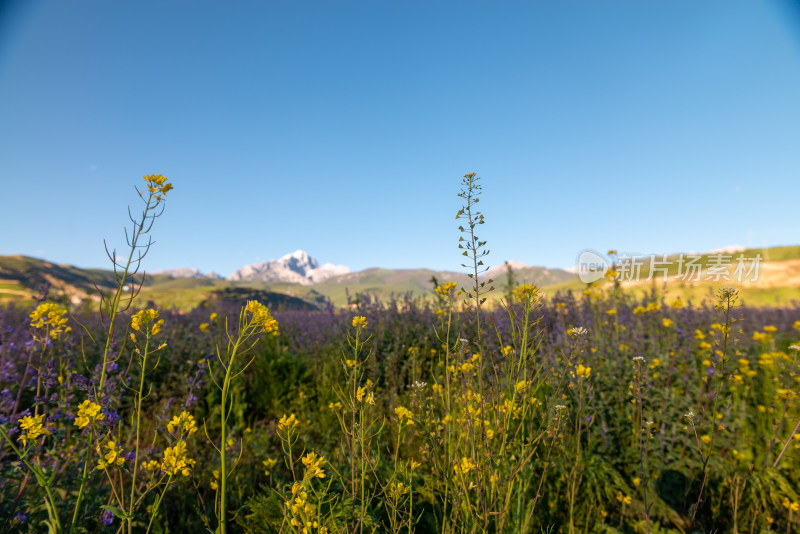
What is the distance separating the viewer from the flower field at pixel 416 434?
1596 millimetres

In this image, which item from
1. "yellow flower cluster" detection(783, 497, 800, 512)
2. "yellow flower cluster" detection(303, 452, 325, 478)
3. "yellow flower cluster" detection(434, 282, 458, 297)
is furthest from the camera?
"yellow flower cluster" detection(783, 497, 800, 512)

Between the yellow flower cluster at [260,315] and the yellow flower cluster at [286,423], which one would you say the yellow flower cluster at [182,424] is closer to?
the yellow flower cluster at [286,423]

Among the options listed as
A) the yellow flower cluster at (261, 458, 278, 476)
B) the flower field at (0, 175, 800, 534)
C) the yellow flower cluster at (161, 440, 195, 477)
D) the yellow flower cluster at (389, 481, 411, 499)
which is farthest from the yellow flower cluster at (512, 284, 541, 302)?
the yellow flower cluster at (261, 458, 278, 476)

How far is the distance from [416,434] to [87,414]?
217cm

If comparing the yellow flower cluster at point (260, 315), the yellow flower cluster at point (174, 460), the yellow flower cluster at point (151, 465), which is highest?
the yellow flower cluster at point (260, 315)

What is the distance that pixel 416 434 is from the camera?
2971mm

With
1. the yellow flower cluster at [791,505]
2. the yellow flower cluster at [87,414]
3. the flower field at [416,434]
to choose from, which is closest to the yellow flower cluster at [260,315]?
the flower field at [416,434]

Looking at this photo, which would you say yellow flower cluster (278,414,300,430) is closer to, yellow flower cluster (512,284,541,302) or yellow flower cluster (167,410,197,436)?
yellow flower cluster (167,410,197,436)

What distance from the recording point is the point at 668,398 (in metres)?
3.46

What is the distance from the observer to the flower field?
160 cm

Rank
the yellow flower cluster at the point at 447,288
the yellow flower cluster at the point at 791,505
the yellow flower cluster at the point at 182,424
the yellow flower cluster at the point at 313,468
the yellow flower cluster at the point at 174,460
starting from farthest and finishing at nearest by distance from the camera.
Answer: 1. the yellow flower cluster at the point at 791,505
2. the yellow flower cluster at the point at 447,288
3. the yellow flower cluster at the point at 182,424
4. the yellow flower cluster at the point at 174,460
5. the yellow flower cluster at the point at 313,468

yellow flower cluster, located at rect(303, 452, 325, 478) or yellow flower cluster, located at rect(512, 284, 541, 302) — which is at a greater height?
yellow flower cluster, located at rect(512, 284, 541, 302)

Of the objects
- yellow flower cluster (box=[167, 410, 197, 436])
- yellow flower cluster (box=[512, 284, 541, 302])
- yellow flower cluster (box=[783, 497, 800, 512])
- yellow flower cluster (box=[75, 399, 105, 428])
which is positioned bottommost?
yellow flower cluster (box=[783, 497, 800, 512])

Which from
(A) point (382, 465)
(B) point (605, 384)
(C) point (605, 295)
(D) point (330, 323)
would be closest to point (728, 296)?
(A) point (382, 465)
